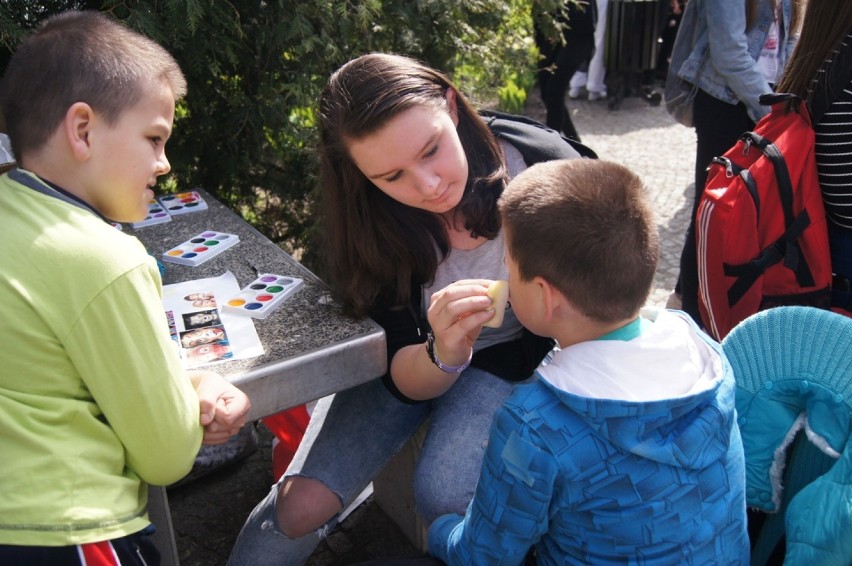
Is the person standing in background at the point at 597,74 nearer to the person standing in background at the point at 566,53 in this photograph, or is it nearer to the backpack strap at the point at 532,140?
the person standing in background at the point at 566,53

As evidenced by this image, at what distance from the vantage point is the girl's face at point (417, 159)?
190 cm

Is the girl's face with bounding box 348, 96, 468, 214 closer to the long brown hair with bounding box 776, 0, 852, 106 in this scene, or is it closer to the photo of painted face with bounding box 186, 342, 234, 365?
the photo of painted face with bounding box 186, 342, 234, 365

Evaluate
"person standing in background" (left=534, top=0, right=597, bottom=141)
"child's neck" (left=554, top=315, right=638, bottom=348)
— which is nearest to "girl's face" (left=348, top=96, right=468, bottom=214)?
"child's neck" (left=554, top=315, right=638, bottom=348)

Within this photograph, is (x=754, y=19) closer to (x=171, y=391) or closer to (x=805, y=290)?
(x=805, y=290)

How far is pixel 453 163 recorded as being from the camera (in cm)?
196

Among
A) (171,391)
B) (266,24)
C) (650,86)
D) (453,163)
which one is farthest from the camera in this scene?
(650,86)

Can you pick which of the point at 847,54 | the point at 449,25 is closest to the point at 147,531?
the point at 847,54

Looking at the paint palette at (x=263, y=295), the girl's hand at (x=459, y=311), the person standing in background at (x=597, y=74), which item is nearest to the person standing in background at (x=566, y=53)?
the person standing in background at (x=597, y=74)

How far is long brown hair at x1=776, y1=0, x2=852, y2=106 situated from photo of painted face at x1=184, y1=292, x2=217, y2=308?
1.70 meters

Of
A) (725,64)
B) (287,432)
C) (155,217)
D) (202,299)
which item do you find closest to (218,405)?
(202,299)

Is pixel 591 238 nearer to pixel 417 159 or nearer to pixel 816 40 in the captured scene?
pixel 417 159

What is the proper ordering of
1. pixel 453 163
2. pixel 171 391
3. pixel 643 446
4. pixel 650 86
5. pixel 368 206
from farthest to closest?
pixel 650 86
pixel 368 206
pixel 453 163
pixel 171 391
pixel 643 446

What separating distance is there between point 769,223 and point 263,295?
1.41 m

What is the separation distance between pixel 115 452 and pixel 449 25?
245 cm
